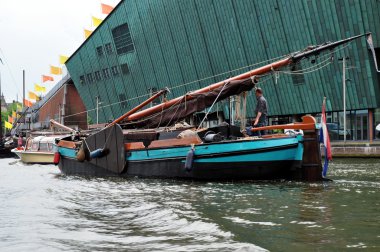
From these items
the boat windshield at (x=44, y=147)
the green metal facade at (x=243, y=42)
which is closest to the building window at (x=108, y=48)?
the green metal facade at (x=243, y=42)

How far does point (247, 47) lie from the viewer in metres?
44.5

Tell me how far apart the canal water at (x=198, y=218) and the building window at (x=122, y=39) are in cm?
4210

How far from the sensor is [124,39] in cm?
5584

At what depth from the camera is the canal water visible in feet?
23.2

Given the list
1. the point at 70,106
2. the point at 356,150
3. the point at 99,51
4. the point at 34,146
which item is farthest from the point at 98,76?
the point at 356,150

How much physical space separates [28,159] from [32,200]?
951 inches

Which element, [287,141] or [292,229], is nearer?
[292,229]

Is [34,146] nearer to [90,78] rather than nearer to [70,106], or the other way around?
[90,78]

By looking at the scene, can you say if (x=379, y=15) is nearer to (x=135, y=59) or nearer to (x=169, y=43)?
(x=169, y=43)

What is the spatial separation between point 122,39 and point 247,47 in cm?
1738

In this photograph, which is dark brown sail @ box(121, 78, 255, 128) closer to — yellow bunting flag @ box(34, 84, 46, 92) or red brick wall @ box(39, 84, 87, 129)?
red brick wall @ box(39, 84, 87, 129)

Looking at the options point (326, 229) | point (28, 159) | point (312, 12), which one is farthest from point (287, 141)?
point (312, 12)

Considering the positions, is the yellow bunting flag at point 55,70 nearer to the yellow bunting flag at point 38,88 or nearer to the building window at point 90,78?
the yellow bunting flag at point 38,88

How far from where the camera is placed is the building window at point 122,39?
55156 mm
